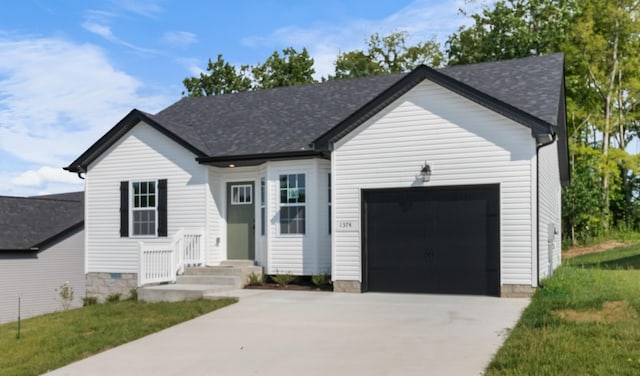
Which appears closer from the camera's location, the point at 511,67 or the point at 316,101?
the point at 511,67

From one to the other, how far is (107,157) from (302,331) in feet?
33.2

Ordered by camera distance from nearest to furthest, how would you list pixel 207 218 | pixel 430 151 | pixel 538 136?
1. pixel 538 136
2. pixel 430 151
3. pixel 207 218

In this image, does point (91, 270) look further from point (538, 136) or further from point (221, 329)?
point (538, 136)

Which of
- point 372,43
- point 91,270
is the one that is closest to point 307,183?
point 91,270

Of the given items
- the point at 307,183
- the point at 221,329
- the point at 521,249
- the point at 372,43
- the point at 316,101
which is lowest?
the point at 221,329

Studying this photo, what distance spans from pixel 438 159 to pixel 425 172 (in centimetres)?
40

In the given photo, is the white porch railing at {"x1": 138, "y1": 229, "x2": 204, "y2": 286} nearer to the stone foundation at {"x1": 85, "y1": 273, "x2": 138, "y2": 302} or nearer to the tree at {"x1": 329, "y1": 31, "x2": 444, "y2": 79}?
the stone foundation at {"x1": 85, "y1": 273, "x2": 138, "y2": 302}

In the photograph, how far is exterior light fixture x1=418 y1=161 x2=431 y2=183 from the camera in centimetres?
1326

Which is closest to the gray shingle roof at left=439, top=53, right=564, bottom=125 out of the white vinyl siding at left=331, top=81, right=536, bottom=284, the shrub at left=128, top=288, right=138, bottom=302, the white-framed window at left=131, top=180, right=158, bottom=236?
the white vinyl siding at left=331, top=81, right=536, bottom=284

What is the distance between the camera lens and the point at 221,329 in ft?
32.5

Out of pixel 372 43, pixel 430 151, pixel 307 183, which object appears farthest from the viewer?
pixel 372 43

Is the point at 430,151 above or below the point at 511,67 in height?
below

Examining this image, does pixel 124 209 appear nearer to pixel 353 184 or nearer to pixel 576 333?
pixel 353 184

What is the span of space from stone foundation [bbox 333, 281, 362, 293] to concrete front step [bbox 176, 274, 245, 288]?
2.33m
